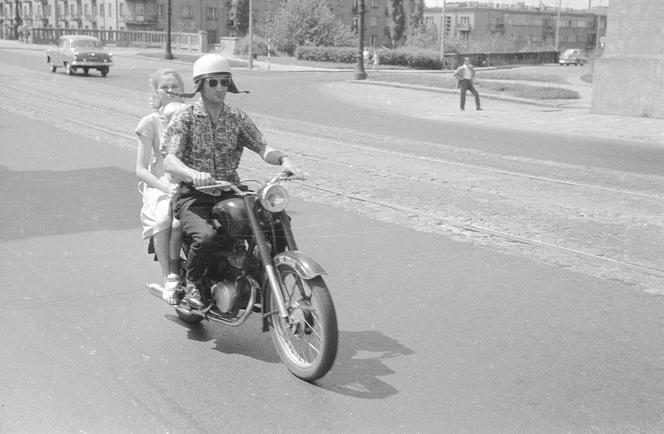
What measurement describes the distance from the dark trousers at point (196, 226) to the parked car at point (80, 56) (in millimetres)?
33696

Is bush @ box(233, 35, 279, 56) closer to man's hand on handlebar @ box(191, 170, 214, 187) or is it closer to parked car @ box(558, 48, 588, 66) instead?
parked car @ box(558, 48, 588, 66)

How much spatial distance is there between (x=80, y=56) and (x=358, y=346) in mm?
34334

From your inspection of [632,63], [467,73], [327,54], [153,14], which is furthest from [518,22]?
[632,63]

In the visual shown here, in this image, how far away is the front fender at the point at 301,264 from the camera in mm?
4410

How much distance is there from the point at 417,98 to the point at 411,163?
692 inches

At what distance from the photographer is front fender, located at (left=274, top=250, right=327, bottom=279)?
4410mm

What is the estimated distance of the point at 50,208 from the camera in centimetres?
916

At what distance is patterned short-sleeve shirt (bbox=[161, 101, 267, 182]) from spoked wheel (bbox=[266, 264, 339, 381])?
32.4 inches

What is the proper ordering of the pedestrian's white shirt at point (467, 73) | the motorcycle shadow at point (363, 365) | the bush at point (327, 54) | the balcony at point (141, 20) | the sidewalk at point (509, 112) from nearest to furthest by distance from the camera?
the motorcycle shadow at point (363, 365)
the sidewalk at point (509, 112)
the pedestrian's white shirt at point (467, 73)
the bush at point (327, 54)
the balcony at point (141, 20)

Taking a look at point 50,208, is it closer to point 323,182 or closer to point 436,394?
point 323,182

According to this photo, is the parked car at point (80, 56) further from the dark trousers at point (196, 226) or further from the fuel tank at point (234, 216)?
the fuel tank at point (234, 216)

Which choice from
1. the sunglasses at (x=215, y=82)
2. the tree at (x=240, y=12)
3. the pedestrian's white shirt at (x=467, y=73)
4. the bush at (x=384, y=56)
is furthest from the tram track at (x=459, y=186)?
the tree at (x=240, y=12)

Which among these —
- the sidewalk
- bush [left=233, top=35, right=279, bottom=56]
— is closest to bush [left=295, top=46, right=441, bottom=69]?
bush [left=233, top=35, right=279, bottom=56]

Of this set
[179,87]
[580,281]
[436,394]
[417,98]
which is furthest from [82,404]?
[417,98]
